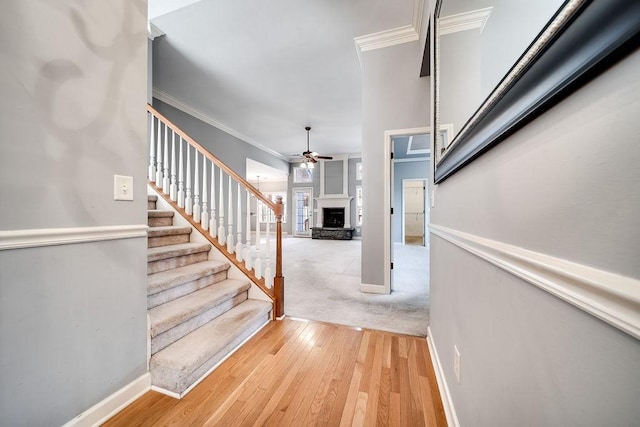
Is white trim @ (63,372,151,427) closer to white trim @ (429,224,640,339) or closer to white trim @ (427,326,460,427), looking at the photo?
white trim @ (427,326,460,427)

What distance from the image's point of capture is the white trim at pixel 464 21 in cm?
88

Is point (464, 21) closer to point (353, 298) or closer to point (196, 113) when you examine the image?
point (353, 298)

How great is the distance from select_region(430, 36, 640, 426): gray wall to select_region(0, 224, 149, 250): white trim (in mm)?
1639

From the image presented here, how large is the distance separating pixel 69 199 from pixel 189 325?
3.51 feet

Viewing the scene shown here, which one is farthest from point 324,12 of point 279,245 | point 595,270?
point 595,270

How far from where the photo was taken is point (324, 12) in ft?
8.23

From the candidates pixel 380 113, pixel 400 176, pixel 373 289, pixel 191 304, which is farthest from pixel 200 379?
pixel 400 176

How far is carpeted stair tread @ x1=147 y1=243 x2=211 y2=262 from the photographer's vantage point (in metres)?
1.92

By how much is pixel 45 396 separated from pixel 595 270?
1.81 meters

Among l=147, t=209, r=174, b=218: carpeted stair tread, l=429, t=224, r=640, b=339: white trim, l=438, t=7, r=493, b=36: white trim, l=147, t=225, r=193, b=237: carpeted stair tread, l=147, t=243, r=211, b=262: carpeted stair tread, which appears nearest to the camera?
l=429, t=224, r=640, b=339: white trim

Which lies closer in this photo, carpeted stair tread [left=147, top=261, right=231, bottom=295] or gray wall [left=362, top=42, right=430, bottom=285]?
carpeted stair tread [left=147, top=261, right=231, bottom=295]

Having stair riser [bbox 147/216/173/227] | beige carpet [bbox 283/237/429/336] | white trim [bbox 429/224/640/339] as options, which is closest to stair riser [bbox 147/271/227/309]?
beige carpet [bbox 283/237/429/336]

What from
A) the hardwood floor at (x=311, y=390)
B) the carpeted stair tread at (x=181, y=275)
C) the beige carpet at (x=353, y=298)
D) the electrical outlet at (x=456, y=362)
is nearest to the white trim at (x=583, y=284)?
the electrical outlet at (x=456, y=362)

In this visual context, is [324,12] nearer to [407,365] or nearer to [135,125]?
[135,125]
